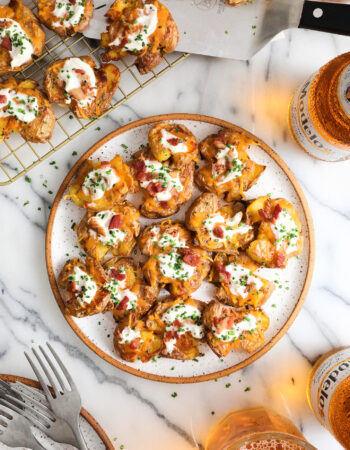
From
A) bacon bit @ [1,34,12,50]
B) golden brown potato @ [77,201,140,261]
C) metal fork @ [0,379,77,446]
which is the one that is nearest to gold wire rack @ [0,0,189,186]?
bacon bit @ [1,34,12,50]

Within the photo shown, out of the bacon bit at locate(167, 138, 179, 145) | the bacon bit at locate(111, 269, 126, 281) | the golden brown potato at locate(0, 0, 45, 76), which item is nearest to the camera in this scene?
the golden brown potato at locate(0, 0, 45, 76)

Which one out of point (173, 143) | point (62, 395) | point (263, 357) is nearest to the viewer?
point (173, 143)

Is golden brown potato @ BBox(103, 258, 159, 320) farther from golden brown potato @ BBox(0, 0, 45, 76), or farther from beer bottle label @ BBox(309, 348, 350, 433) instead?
golden brown potato @ BBox(0, 0, 45, 76)

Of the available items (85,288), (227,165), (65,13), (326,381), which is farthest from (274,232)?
(65,13)

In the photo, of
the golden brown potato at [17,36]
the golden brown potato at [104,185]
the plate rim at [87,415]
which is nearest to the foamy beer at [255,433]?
the plate rim at [87,415]

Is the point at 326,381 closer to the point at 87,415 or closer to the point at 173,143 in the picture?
the point at 87,415

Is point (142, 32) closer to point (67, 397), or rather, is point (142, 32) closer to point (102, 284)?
point (102, 284)

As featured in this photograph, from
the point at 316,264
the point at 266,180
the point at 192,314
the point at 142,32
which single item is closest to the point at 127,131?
the point at 142,32
